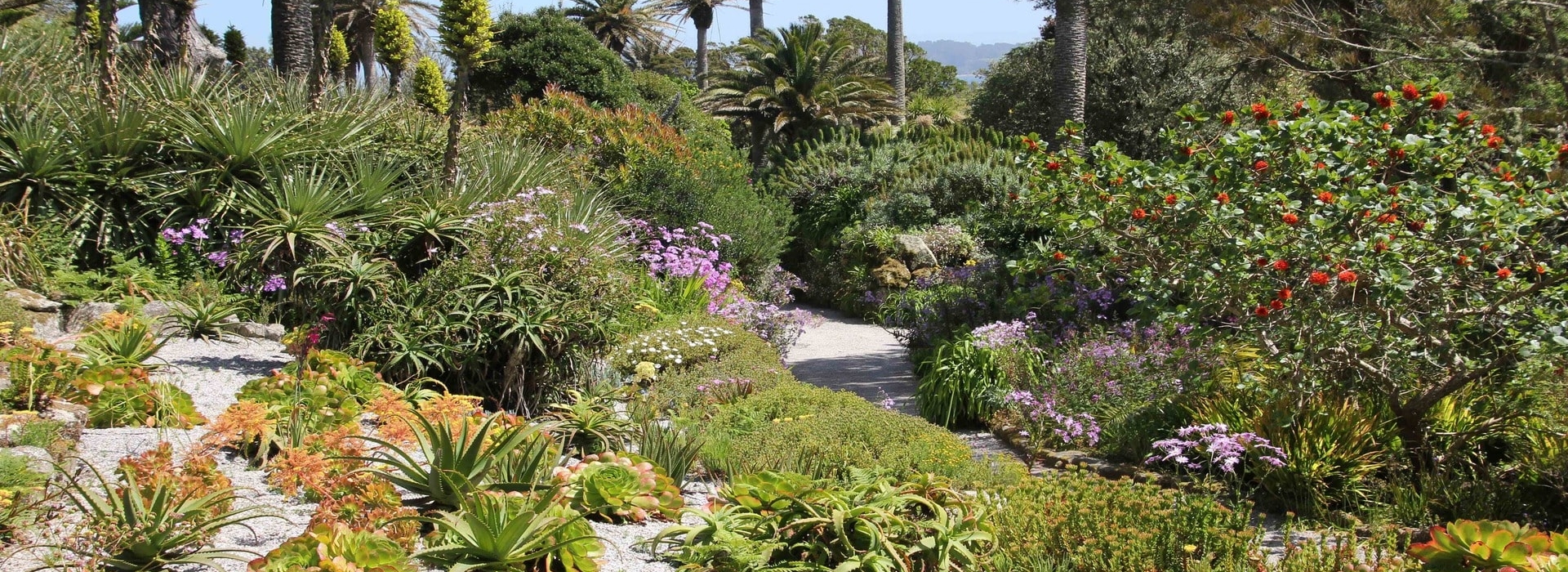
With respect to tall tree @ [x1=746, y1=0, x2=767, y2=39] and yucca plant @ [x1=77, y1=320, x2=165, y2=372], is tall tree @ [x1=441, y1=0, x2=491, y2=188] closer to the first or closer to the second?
yucca plant @ [x1=77, y1=320, x2=165, y2=372]

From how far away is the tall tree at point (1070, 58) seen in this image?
14.9 meters

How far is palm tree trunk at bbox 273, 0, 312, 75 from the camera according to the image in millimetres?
14086

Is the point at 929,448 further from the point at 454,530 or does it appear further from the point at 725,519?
the point at 454,530

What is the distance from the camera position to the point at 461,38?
799 cm

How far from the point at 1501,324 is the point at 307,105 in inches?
359

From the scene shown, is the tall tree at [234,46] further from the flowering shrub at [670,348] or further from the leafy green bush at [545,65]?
the flowering shrub at [670,348]

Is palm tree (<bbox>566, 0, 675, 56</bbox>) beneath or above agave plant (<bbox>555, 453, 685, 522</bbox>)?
above

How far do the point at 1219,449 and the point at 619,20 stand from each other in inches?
1402

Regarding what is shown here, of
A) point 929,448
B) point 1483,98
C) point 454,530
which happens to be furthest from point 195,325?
point 1483,98

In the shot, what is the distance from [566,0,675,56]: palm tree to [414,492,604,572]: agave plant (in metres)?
35.2

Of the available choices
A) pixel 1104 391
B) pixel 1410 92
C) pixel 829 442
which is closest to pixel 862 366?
pixel 1104 391

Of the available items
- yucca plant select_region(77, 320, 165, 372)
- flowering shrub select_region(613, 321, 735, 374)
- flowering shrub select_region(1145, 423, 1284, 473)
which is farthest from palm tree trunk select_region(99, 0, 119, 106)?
flowering shrub select_region(1145, 423, 1284, 473)

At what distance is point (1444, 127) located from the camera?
5445 mm

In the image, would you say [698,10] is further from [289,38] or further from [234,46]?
[289,38]
